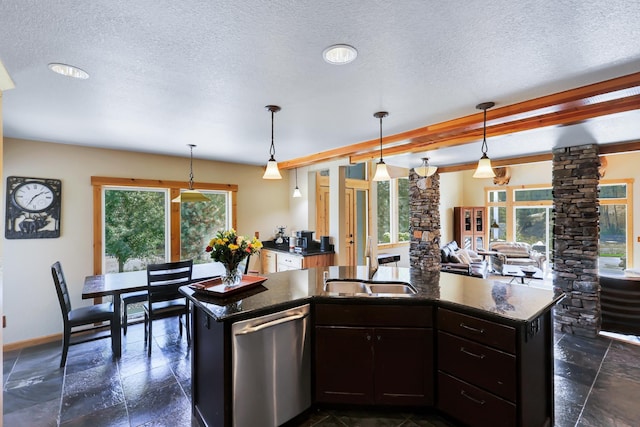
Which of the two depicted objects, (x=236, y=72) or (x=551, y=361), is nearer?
(x=236, y=72)

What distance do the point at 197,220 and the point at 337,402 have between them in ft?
12.3

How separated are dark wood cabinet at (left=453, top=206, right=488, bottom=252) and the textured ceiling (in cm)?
580

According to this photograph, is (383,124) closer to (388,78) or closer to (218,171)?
(388,78)

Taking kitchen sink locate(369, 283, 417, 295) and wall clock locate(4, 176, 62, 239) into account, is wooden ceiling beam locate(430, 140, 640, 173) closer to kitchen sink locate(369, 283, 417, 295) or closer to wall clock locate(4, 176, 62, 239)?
kitchen sink locate(369, 283, 417, 295)

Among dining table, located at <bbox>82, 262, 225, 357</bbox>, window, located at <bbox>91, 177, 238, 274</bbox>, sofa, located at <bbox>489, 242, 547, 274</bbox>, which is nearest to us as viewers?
dining table, located at <bbox>82, 262, 225, 357</bbox>

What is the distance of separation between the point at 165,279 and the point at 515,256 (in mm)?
8337

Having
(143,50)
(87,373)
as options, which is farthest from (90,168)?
(143,50)

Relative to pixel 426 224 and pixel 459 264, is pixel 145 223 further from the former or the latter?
pixel 459 264

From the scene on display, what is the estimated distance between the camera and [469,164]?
516 centimetres

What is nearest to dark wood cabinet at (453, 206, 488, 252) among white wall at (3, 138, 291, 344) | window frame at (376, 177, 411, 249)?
window frame at (376, 177, 411, 249)

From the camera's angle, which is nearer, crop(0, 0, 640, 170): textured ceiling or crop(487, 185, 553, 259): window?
crop(0, 0, 640, 170): textured ceiling

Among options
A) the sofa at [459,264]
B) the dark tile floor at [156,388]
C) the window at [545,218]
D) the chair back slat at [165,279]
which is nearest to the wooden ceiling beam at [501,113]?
the dark tile floor at [156,388]

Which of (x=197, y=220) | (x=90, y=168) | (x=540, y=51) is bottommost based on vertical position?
(x=197, y=220)

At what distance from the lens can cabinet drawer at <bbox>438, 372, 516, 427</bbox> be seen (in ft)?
6.00
